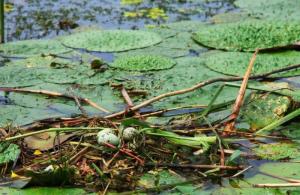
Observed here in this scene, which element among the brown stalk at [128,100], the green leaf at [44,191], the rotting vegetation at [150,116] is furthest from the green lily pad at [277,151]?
the green leaf at [44,191]

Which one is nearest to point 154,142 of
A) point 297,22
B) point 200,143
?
Result: point 200,143

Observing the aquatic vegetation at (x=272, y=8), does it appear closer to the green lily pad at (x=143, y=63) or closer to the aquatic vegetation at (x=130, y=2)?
the aquatic vegetation at (x=130, y=2)

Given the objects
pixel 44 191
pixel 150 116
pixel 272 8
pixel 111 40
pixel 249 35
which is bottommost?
pixel 44 191

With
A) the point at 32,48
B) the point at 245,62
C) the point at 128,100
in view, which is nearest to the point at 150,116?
the point at 128,100

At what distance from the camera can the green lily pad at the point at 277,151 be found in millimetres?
2416

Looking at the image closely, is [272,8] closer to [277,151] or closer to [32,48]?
[32,48]

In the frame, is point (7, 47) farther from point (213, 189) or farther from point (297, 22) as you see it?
point (213, 189)

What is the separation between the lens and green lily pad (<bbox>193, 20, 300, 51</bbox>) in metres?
4.04

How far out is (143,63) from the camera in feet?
12.3

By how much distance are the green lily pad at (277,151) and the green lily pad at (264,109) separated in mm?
194

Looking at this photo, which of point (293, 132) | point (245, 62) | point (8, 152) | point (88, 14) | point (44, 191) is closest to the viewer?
point (44, 191)

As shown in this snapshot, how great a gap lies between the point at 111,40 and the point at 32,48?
0.57 m

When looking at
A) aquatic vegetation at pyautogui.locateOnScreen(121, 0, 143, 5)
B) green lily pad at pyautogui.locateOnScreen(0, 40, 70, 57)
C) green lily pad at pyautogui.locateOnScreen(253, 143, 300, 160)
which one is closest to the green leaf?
green lily pad at pyautogui.locateOnScreen(253, 143, 300, 160)

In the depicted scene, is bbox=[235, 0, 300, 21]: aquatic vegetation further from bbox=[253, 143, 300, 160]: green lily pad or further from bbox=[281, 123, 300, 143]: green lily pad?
bbox=[253, 143, 300, 160]: green lily pad
